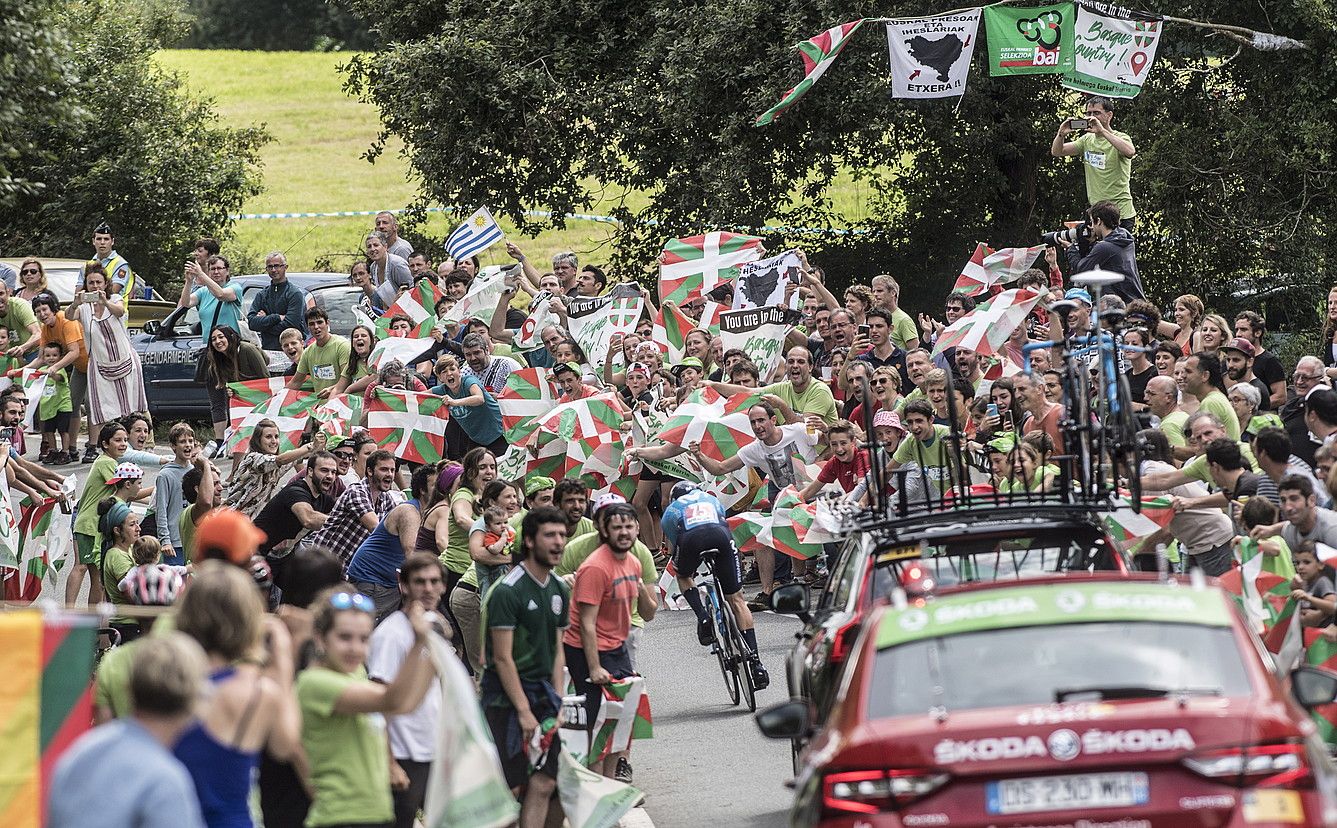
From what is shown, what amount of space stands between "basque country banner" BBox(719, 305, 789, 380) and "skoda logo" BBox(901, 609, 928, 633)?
11171 mm

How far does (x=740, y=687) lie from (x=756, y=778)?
6.53ft

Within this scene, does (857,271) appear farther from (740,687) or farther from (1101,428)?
(1101,428)

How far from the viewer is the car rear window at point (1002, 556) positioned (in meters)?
8.75

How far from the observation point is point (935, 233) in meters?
25.2

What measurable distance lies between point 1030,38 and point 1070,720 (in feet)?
43.2

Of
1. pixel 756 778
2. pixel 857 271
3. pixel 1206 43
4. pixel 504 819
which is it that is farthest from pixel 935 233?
pixel 504 819

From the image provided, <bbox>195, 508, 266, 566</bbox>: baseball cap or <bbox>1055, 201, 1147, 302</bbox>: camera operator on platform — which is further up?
<bbox>195, 508, 266, 566</bbox>: baseball cap

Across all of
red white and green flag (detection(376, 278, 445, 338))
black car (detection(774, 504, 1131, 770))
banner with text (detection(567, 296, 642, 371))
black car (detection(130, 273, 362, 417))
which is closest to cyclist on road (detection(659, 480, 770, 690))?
black car (detection(774, 504, 1131, 770))

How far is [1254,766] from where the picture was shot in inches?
242

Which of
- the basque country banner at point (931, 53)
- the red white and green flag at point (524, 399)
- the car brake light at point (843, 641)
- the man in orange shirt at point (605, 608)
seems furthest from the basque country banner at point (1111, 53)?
the car brake light at point (843, 641)

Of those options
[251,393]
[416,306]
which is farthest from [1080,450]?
[416,306]

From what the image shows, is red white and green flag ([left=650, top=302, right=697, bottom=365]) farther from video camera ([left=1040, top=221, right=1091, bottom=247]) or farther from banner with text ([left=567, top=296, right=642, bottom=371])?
video camera ([left=1040, top=221, right=1091, bottom=247])

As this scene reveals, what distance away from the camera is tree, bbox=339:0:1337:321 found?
20.5 m

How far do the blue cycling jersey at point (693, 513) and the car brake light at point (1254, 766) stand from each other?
6917mm
